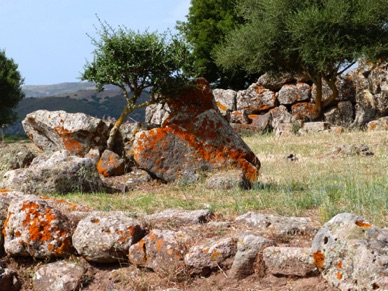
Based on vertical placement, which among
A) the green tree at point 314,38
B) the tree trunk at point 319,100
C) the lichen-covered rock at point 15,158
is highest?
the green tree at point 314,38

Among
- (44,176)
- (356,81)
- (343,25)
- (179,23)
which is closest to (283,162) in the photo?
(44,176)

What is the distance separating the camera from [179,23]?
42.7m

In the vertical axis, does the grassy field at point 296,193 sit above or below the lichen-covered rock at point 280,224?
below

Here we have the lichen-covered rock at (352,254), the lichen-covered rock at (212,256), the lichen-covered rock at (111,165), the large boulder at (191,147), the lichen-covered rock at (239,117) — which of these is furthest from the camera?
the lichen-covered rock at (239,117)

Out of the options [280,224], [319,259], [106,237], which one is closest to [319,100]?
[280,224]

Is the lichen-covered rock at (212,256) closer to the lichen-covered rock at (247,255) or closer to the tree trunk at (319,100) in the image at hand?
the lichen-covered rock at (247,255)

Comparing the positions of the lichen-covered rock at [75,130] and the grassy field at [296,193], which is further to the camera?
the lichen-covered rock at [75,130]

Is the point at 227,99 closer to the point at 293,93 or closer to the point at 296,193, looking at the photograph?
the point at 293,93

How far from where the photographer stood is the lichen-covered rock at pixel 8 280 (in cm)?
656

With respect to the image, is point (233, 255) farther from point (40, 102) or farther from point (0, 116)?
point (40, 102)

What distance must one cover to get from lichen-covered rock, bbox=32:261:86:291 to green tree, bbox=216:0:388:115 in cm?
2159

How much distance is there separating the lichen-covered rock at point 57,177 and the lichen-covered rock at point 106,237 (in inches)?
151

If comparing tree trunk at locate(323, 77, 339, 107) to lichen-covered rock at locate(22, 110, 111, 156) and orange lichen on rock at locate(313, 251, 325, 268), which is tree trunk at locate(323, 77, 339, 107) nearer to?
lichen-covered rock at locate(22, 110, 111, 156)

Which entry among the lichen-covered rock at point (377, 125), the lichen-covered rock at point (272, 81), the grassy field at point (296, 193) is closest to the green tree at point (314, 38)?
the lichen-covered rock at point (272, 81)
